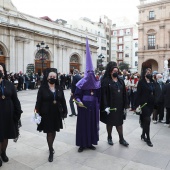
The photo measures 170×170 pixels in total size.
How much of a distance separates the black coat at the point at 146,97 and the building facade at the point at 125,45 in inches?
2263

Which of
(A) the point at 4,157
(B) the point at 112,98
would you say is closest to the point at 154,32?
(B) the point at 112,98

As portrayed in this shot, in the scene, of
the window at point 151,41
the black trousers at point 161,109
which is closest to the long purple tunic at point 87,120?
the black trousers at point 161,109

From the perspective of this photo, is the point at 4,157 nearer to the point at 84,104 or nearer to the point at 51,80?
the point at 51,80

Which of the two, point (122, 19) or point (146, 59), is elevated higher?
point (122, 19)

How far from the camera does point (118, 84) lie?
4.54 meters

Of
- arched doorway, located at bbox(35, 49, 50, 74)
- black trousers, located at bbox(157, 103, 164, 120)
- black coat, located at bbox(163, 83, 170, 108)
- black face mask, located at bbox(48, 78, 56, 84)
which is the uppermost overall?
arched doorway, located at bbox(35, 49, 50, 74)

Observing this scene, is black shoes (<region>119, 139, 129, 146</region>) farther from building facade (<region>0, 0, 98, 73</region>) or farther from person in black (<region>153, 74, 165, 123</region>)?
building facade (<region>0, 0, 98, 73</region>)

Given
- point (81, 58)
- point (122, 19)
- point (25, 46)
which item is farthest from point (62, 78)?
point (122, 19)

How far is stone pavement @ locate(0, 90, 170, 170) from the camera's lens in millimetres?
3510

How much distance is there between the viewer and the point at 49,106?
3775 millimetres

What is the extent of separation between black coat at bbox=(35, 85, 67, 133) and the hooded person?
569 mm

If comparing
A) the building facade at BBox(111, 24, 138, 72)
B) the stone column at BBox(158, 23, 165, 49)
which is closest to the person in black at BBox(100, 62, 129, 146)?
the stone column at BBox(158, 23, 165, 49)

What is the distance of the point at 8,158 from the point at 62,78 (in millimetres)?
16386

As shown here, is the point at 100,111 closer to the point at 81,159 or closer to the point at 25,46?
the point at 81,159
